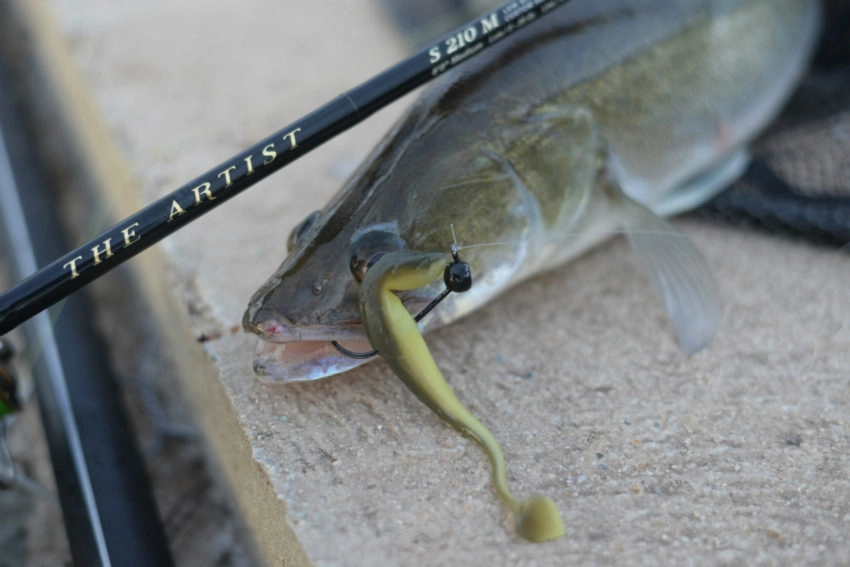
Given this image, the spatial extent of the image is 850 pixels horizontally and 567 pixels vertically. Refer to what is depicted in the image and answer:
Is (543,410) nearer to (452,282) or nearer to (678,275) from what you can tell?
(452,282)

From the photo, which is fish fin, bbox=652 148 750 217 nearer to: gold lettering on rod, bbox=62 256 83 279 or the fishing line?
the fishing line

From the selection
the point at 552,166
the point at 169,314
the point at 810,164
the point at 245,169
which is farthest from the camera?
the point at 810,164

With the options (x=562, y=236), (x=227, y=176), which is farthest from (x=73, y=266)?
(x=562, y=236)

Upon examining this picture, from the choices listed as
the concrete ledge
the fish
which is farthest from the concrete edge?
the fish

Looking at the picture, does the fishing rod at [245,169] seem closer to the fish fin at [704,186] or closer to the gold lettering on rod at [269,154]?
the gold lettering on rod at [269,154]

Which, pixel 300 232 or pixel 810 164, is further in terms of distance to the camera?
pixel 810 164

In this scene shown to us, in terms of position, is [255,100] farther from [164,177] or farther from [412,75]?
[412,75]

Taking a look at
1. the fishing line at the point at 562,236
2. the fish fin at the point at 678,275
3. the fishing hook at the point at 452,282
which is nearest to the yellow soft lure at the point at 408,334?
the fishing hook at the point at 452,282

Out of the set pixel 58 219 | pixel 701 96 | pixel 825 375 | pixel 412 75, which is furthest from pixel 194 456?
pixel 701 96
